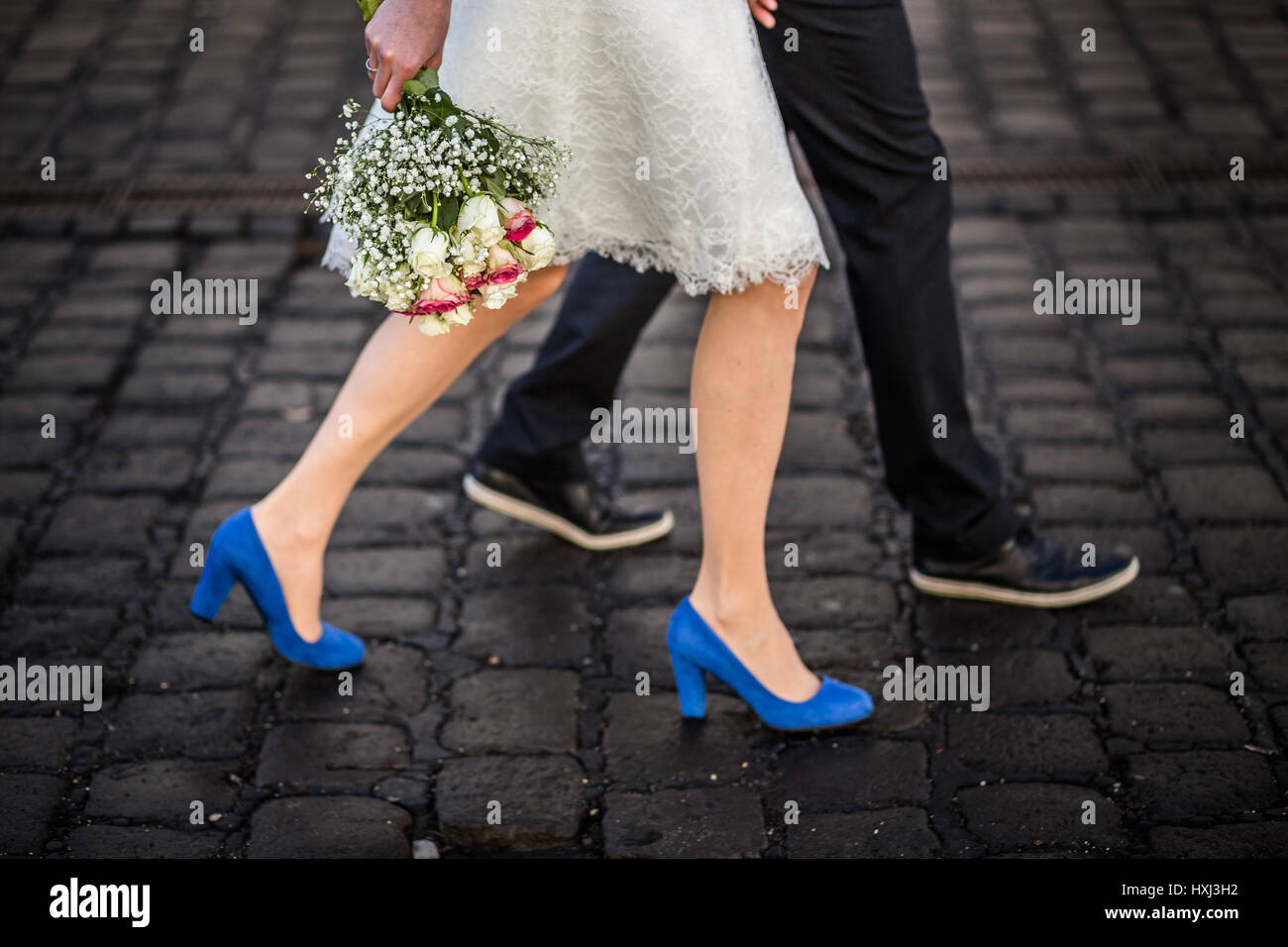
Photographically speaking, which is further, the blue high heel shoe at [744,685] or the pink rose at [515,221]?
the blue high heel shoe at [744,685]

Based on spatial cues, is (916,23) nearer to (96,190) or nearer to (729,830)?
(96,190)

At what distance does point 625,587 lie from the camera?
306 centimetres

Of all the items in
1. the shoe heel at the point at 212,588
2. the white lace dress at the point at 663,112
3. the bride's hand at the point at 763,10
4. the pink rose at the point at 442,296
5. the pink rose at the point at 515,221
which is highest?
the bride's hand at the point at 763,10

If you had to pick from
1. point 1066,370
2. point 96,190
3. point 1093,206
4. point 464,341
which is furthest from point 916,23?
point 464,341

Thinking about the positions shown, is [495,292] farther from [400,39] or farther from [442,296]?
[400,39]

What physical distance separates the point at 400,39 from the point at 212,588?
110cm

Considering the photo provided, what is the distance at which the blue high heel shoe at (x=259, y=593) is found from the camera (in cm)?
264

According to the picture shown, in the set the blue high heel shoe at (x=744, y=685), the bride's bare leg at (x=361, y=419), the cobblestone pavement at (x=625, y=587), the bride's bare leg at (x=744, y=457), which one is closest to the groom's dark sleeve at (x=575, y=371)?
the cobblestone pavement at (x=625, y=587)

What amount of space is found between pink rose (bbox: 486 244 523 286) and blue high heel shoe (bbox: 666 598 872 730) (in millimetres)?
750

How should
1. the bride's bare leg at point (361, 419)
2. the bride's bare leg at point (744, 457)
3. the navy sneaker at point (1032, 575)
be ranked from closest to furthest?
the bride's bare leg at point (744, 457), the bride's bare leg at point (361, 419), the navy sneaker at point (1032, 575)

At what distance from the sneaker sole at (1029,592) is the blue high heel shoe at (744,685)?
0.43m

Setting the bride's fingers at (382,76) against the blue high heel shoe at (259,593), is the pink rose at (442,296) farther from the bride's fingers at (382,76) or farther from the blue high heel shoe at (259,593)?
the blue high heel shoe at (259,593)

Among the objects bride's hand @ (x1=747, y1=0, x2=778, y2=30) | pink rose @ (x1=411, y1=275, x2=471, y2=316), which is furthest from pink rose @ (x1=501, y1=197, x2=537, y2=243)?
bride's hand @ (x1=747, y1=0, x2=778, y2=30)

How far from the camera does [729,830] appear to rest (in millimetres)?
2416
